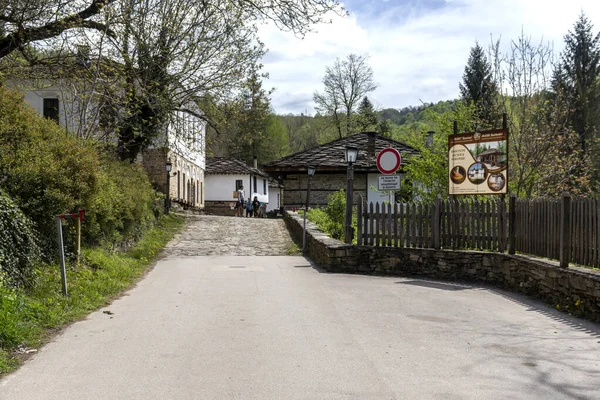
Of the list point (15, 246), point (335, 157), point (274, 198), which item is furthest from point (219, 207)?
point (15, 246)

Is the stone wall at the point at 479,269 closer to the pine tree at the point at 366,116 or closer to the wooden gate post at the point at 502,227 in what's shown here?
the wooden gate post at the point at 502,227

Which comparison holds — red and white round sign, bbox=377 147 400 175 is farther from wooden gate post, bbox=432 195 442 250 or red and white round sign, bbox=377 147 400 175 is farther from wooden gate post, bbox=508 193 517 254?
wooden gate post, bbox=508 193 517 254

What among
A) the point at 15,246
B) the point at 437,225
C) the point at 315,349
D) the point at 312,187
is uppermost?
the point at 312,187

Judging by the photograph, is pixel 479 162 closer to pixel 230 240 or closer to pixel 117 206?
pixel 117 206

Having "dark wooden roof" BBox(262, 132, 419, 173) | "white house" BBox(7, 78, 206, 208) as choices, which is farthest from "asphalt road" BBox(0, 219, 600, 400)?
"dark wooden roof" BBox(262, 132, 419, 173)

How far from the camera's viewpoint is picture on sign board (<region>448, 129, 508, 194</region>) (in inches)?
482

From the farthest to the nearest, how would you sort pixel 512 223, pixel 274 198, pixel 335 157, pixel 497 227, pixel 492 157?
pixel 274 198 → pixel 335 157 → pixel 492 157 → pixel 497 227 → pixel 512 223

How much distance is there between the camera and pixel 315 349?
5680 millimetres

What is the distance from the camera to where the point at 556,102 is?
19.0 m

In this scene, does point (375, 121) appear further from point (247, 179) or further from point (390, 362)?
point (390, 362)

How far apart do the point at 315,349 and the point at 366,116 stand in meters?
54.0

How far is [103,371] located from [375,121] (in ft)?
186

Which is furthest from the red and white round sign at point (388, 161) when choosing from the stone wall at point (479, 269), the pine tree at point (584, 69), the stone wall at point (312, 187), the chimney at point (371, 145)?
the pine tree at point (584, 69)

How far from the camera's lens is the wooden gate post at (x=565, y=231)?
8547 mm
